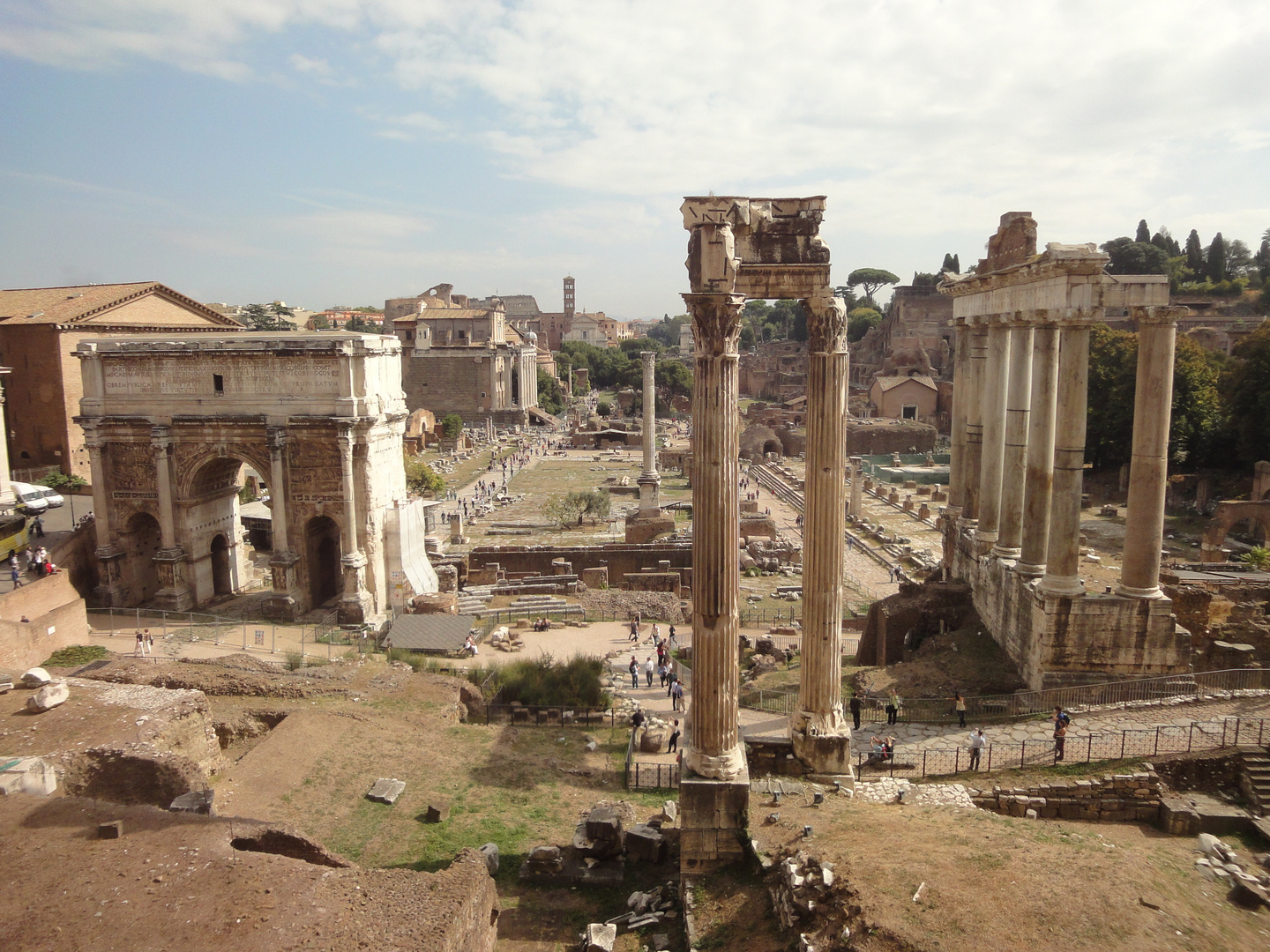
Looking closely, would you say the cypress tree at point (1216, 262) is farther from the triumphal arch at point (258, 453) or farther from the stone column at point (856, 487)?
the triumphal arch at point (258, 453)

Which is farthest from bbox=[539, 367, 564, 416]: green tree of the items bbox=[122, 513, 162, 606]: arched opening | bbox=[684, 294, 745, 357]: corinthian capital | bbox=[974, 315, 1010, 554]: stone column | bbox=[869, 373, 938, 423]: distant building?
bbox=[684, 294, 745, 357]: corinthian capital

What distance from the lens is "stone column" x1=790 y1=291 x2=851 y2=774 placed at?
8.98 m

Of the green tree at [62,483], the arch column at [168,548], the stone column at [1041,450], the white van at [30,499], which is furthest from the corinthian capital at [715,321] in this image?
the green tree at [62,483]

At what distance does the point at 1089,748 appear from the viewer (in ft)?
35.8

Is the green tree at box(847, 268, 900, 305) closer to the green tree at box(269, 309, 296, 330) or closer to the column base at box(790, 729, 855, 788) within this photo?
the green tree at box(269, 309, 296, 330)

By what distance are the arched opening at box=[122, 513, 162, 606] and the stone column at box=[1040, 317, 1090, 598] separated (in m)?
20.9

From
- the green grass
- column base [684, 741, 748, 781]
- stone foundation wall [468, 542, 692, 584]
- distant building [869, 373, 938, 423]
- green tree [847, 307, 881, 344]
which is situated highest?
green tree [847, 307, 881, 344]

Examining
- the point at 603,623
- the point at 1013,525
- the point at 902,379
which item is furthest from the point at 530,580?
the point at 902,379

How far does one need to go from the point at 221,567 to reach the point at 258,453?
445 centimetres

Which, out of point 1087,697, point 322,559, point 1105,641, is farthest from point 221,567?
point 1105,641

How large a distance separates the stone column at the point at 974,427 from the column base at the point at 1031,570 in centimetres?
385

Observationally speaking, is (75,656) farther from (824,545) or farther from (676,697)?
(824,545)

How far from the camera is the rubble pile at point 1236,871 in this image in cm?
752

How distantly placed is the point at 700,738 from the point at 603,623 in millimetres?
15180
